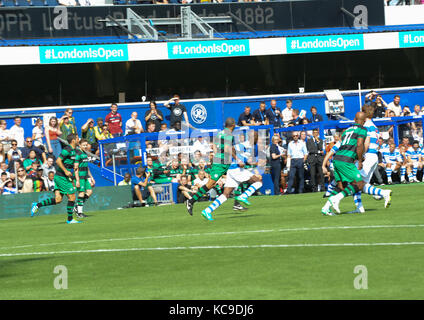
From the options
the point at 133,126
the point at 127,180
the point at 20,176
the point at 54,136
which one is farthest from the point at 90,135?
the point at 20,176

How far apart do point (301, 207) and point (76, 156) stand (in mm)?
5285

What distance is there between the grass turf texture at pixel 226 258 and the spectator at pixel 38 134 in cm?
759

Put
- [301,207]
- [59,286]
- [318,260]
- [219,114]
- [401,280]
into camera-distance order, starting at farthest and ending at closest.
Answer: [219,114], [301,207], [318,260], [59,286], [401,280]

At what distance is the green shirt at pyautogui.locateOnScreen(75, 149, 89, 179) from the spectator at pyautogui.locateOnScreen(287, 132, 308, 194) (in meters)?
7.53

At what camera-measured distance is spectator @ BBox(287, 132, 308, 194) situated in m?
26.1

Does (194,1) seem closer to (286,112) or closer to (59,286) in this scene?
(286,112)

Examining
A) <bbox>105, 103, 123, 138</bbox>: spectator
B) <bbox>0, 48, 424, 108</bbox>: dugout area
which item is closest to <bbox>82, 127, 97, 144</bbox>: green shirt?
<bbox>105, 103, 123, 138</bbox>: spectator

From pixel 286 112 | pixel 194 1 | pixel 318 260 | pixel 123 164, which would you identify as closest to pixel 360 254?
pixel 318 260

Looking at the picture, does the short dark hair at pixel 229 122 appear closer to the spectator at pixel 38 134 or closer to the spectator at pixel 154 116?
the spectator at pixel 38 134

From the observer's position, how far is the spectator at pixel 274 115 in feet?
92.6

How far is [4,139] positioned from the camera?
993 inches

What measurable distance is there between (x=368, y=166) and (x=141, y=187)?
10.1 meters

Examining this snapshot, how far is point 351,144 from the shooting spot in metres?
15.2

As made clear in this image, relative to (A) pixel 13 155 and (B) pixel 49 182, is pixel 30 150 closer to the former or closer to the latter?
(A) pixel 13 155
